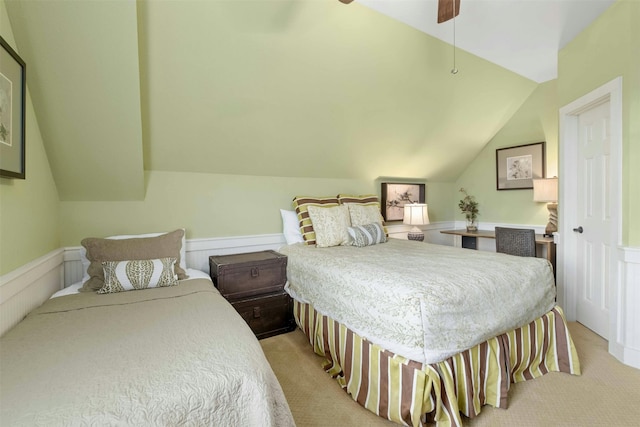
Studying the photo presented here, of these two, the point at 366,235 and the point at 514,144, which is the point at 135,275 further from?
the point at 514,144

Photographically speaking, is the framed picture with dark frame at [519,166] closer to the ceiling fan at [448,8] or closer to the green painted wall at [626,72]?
the green painted wall at [626,72]

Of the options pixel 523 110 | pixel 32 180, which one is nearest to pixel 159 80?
pixel 32 180

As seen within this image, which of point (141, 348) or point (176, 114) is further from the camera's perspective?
point (176, 114)

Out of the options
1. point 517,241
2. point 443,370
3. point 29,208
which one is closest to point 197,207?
point 29,208

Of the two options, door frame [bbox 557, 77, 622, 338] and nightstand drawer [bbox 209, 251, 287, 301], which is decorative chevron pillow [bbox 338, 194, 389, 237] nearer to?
nightstand drawer [bbox 209, 251, 287, 301]

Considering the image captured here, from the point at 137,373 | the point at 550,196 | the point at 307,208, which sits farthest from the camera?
the point at 550,196

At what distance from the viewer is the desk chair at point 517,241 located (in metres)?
2.85

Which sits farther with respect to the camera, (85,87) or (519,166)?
(519,166)

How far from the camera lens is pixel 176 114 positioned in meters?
2.24

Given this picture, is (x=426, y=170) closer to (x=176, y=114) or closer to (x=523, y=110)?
(x=523, y=110)

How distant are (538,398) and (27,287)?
2.90 meters

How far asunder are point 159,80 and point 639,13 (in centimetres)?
325

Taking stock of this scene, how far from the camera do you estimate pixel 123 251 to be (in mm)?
1969

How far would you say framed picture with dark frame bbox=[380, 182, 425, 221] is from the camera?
3.81 m
